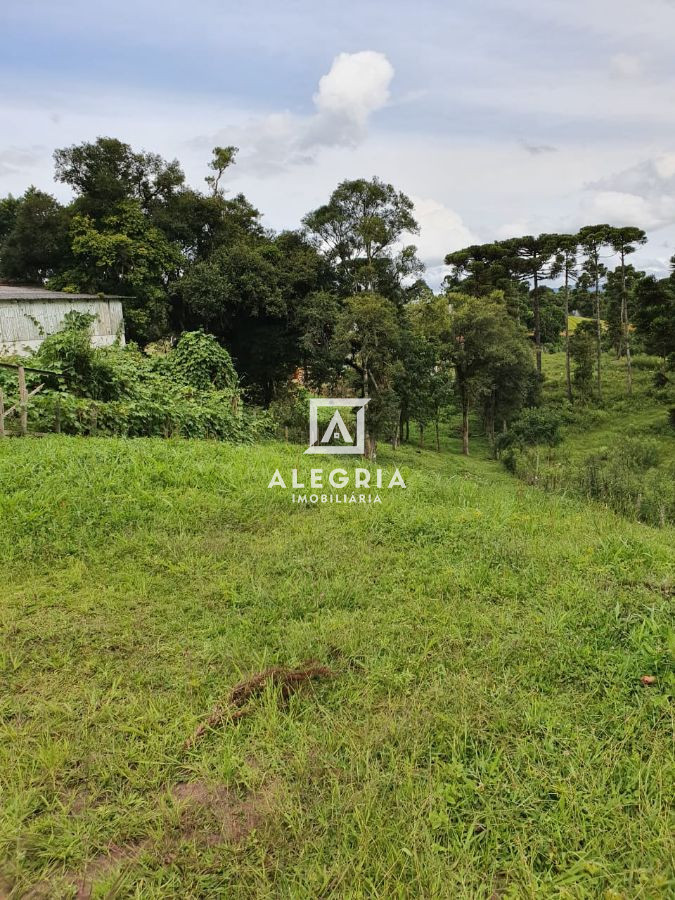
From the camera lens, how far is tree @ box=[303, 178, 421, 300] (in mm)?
15898

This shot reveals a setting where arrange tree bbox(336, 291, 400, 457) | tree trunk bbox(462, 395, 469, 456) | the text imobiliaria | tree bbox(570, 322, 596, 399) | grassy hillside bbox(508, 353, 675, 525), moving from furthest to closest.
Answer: tree bbox(570, 322, 596, 399) → tree trunk bbox(462, 395, 469, 456) → tree bbox(336, 291, 400, 457) → grassy hillside bbox(508, 353, 675, 525) → the text imobiliaria

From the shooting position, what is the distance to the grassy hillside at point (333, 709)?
5.18 ft

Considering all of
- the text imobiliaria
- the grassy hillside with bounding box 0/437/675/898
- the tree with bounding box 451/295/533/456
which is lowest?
the grassy hillside with bounding box 0/437/675/898

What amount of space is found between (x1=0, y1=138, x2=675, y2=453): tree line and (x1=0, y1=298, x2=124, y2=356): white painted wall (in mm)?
1072

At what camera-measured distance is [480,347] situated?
1895cm

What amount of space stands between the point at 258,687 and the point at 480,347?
18.3m

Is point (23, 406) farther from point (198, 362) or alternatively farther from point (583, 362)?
point (583, 362)

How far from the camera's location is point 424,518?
4.34 metres

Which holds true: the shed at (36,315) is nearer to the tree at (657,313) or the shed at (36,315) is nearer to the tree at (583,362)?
the tree at (657,313)

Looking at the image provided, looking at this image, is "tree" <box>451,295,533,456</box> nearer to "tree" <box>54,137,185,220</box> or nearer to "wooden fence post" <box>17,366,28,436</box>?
"tree" <box>54,137,185,220</box>

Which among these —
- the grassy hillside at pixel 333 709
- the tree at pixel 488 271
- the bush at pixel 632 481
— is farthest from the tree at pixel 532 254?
the grassy hillside at pixel 333 709

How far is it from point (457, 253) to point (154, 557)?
25453 mm

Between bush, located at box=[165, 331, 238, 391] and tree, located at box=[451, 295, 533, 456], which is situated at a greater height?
tree, located at box=[451, 295, 533, 456]

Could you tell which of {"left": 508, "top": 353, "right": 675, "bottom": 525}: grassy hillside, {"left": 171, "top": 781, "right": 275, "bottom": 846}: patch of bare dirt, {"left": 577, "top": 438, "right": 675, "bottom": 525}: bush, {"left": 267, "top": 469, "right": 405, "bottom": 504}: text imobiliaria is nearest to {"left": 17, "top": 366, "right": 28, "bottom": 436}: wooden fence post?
{"left": 267, "top": 469, "right": 405, "bottom": 504}: text imobiliaria
